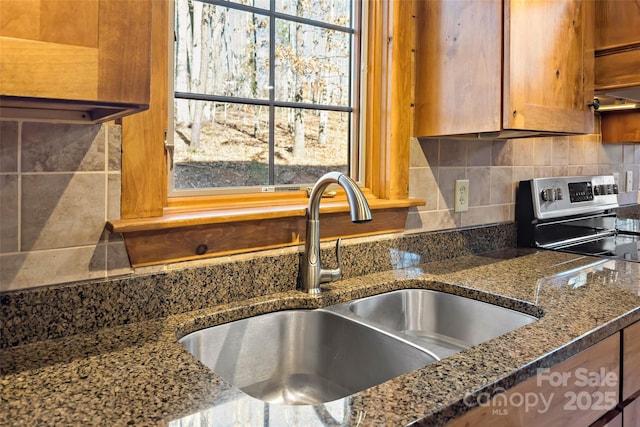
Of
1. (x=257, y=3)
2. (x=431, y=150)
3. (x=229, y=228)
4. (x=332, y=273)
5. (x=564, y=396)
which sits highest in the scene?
(x=257, y=3)

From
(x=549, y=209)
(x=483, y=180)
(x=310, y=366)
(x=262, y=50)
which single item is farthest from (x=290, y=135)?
(x=549, y=209)

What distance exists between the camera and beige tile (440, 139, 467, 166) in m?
1.55

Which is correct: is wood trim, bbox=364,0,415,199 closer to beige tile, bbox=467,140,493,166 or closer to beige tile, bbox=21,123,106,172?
beige tile, bbox=467,140,493,166

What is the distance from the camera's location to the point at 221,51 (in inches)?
47.9

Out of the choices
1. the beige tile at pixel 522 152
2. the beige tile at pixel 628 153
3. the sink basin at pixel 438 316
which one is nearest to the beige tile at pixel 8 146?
the sink basin at pixel 438 316

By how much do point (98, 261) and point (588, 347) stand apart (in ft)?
3.15

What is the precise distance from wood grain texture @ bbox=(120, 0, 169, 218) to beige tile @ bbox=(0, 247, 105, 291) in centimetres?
11

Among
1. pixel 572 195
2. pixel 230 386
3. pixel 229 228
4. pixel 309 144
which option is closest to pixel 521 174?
pixel 572 195

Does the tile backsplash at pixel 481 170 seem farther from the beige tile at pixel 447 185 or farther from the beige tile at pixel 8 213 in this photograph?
the beige tile at pixel 8 213

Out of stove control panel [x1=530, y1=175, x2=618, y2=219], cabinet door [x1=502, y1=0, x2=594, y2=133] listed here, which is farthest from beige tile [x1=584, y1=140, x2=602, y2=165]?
cabinet door [x1=502, y1=0, x2=594, y2=133]

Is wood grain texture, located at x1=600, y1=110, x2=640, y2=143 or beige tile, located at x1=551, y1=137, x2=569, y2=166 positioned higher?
wood grain texture, located at x1=600, y1=110, x2=640, y2=143

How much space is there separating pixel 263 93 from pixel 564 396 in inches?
38.8

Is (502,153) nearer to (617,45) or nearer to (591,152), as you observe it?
(617,45)

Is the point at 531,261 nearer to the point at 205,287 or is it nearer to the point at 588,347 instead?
the point at 588,347
